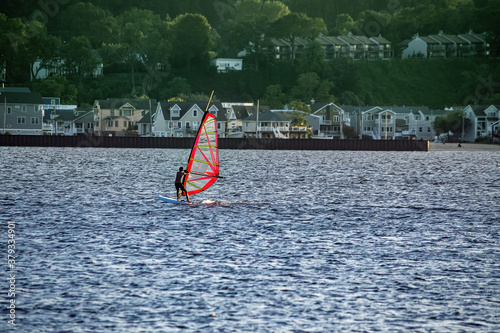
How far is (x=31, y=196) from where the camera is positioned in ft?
155

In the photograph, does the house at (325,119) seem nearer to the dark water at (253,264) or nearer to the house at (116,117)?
the house at (116,117)

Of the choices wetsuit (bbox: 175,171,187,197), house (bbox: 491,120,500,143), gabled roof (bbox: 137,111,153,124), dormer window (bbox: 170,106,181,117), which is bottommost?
wetsuit (bbox: 175,171,187,197)

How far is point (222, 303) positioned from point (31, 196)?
30532mm

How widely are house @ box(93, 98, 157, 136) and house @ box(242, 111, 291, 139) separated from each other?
24.0 metres

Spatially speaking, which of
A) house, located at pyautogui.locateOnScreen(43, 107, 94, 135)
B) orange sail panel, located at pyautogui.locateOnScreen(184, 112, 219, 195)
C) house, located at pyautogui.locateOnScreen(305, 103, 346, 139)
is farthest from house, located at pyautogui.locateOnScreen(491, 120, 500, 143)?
orange sail panel, located at pyautogui.locateOnScreen(184, 112, 219, 195)

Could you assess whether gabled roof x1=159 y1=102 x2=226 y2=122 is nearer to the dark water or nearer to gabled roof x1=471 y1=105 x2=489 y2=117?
gabled roof x1=471 y1=105 x2=489 y2=117

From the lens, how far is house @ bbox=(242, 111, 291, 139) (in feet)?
525

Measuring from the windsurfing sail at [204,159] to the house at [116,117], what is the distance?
131 m

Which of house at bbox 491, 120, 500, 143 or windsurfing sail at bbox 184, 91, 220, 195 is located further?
house at bbox 491, 120, 500, 143

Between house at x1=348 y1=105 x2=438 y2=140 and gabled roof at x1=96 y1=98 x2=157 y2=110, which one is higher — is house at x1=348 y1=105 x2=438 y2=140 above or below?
below

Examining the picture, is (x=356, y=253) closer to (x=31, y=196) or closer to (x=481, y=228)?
(x=481, y=228)

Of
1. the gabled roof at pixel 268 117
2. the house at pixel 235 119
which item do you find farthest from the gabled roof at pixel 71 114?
the gabled roof at pixel 268 117

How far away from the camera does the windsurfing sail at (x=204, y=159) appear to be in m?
41.0

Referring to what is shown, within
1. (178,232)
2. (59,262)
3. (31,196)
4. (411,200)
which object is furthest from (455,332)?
(31,196)
